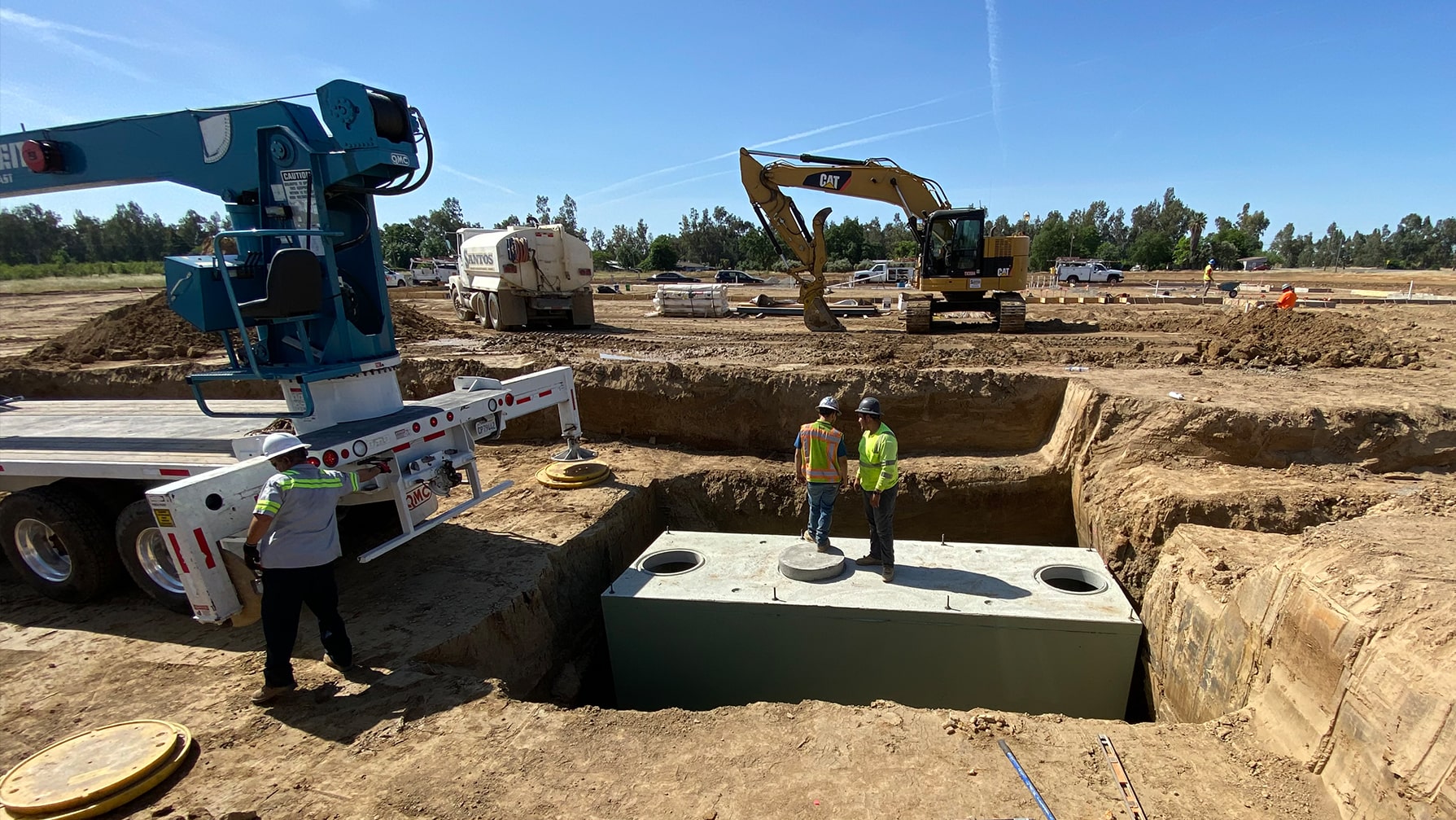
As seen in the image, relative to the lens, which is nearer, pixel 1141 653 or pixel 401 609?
pixel 401 609

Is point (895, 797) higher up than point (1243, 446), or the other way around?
point (1243, 446)

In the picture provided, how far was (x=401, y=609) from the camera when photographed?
5582mm

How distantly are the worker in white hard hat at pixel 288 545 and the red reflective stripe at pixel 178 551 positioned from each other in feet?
1.19

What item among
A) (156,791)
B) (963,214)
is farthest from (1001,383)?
(156,791)

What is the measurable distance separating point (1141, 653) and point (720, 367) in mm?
6555

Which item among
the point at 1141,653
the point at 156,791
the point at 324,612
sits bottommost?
the point at 1141,653

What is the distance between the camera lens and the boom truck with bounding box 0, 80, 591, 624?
15.1 ft

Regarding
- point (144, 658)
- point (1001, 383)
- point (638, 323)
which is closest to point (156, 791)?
point (144, 658)

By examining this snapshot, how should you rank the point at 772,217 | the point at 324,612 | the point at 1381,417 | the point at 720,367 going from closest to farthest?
the point at 324,612
the point at 1381,417
the point at 720,367
the point at 772,217

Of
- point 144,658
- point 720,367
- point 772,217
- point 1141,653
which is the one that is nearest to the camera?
point 144,658

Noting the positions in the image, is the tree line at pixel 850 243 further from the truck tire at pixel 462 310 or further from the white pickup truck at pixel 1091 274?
the truck tire at pixel 462 310

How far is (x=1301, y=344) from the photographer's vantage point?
11.3m

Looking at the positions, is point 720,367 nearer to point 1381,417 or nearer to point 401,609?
point 401,609

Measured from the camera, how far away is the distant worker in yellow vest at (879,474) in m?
5.61
